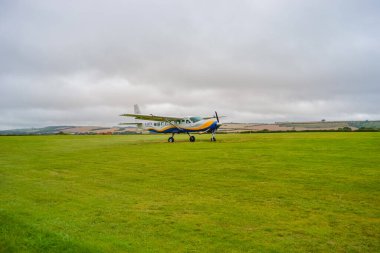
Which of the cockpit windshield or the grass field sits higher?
the cockpit windshield

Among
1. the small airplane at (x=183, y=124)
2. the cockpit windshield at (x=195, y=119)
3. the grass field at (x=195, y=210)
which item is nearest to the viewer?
the grass field at (x=195, y=210)

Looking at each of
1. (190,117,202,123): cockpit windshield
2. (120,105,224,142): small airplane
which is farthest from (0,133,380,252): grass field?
(190,117,202,123): cockpit windshield

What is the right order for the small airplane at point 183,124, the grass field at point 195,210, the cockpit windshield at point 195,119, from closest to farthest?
the grass field at point 195,210, the small airplane at point 183,124, the cockpit windshield at point 195,119

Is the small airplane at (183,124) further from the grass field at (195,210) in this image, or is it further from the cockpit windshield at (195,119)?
the grass field at (195,210)

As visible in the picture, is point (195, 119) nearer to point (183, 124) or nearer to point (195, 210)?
point (183, 124)

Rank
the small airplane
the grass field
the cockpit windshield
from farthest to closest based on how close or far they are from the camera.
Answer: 1. the cockpit windshield
2. the small airplane
3. the grass field

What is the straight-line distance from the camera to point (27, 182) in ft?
34.0

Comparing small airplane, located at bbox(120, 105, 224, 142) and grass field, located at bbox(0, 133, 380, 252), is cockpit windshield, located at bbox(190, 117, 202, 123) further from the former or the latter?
grass field, located at bbox(0, 133, 380, 252)

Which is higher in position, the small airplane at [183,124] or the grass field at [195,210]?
the small airplane at [183,124]

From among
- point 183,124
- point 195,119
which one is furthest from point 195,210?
point 183,124

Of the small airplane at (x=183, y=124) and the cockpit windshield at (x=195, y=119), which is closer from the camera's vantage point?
the small airplane at (x=183, y=124)

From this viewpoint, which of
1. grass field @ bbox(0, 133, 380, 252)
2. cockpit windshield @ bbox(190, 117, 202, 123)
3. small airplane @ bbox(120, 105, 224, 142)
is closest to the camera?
grass field @ bbox(0, 133, 380, 252)

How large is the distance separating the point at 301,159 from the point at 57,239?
1240 centimetres

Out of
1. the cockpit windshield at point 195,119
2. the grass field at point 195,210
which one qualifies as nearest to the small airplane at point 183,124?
the cockpit windshield at point 195,119
